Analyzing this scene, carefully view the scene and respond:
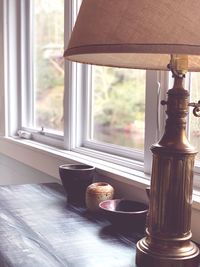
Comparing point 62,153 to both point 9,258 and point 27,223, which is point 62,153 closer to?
point 27,223

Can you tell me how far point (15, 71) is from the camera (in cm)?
275

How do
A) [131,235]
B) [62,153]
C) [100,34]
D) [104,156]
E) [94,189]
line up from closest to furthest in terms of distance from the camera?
[100,34]
[131,235]
[94,189]
[104,156]
[62,153]

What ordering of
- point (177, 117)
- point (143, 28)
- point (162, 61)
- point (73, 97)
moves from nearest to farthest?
point (143, 28), point (177, 117), point (162, 61), point (73, 97)

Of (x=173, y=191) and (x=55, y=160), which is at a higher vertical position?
(x=173, y=191)

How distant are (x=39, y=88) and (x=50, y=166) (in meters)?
0.71

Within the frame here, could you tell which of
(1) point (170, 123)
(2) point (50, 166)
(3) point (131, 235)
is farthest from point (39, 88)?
(1) point (170, 123)

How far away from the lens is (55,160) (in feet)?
6.87

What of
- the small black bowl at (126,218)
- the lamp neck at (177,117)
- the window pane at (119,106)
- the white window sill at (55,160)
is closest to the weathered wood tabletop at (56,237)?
the small black bowl at (126,218)

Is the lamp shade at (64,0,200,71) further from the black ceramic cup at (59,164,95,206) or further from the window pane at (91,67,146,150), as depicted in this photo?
the window pane at (91,67,146,150)

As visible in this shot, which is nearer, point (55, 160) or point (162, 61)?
point (162, 61)

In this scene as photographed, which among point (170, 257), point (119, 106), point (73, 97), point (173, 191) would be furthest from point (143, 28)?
point (73, 97)

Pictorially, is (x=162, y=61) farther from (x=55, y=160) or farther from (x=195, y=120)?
(x=55, y=160)

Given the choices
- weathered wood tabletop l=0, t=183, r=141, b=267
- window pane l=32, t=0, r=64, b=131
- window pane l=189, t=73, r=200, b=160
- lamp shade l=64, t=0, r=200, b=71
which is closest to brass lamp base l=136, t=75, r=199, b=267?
weathered wood tabletop l=0, t=183, r=141, b=267

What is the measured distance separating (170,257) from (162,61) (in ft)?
1.61
